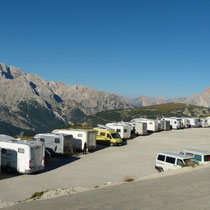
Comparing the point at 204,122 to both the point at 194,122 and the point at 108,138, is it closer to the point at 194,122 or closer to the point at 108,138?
the point at 194,122

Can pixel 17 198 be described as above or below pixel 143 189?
below

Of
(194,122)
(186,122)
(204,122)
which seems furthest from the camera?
(204,122)

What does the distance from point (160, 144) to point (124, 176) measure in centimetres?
1772

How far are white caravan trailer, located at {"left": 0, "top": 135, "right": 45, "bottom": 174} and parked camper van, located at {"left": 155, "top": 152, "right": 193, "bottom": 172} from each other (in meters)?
9.61

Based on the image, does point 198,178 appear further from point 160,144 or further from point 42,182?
point 160,144

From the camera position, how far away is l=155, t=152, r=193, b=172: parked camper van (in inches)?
874

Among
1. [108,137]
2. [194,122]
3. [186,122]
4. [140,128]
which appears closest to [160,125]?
[140,128]

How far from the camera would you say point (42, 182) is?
2017 centimetres

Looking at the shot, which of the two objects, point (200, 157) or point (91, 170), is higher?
point (200, 157)

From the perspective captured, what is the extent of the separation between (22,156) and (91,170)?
5.86 meters

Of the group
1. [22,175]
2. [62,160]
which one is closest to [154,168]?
[62,160]

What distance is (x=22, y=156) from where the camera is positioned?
72.0ft

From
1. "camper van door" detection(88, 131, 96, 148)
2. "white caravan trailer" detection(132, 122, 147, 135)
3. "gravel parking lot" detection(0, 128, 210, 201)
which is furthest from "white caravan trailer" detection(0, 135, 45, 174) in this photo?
"white caravan trailer" detection(132, 122, 147, 135)

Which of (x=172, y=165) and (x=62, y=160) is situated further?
(x=62, y=160)
